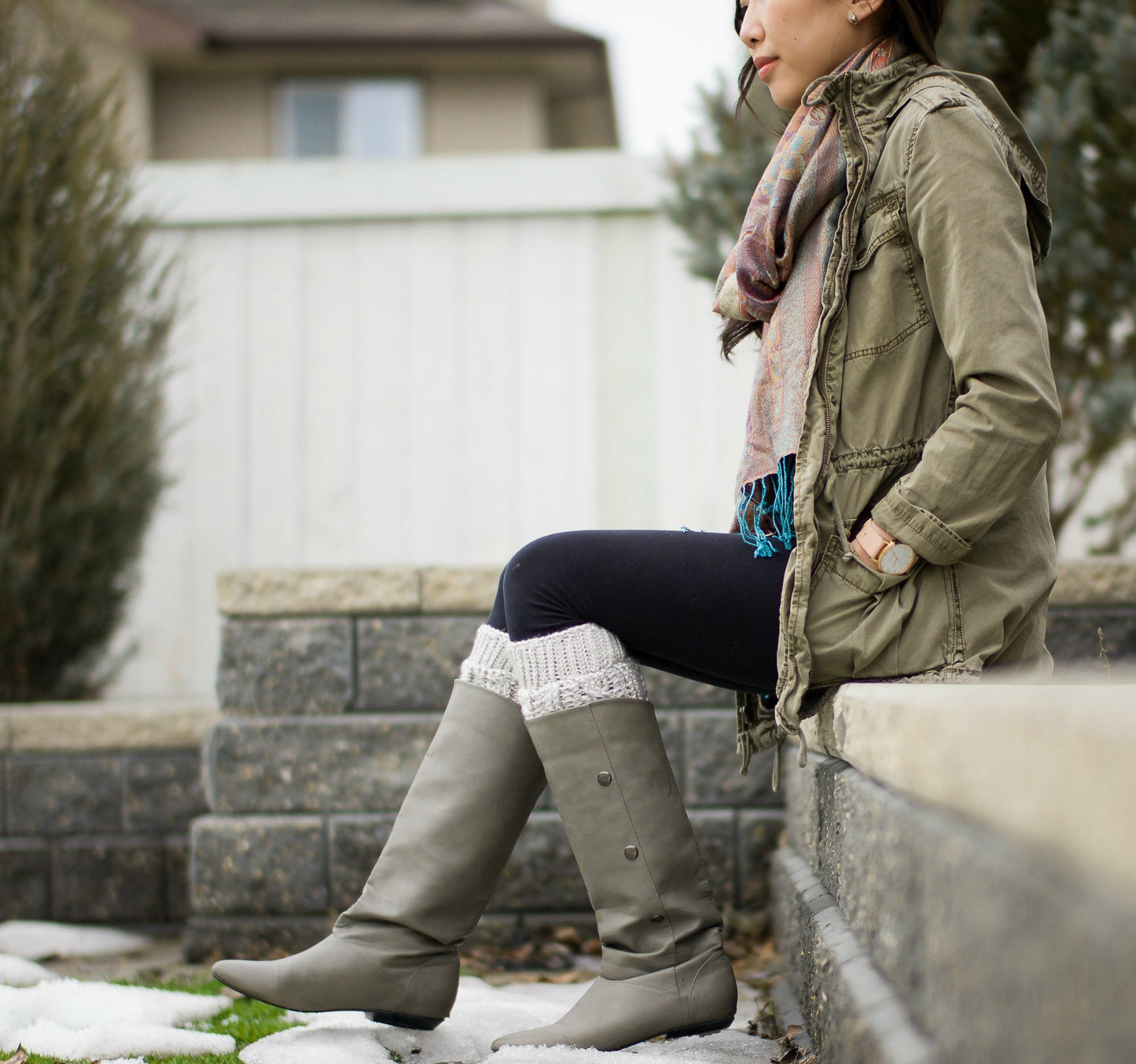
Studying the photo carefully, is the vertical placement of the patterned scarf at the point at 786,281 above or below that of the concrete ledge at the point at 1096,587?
above

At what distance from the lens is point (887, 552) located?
1.36 metres

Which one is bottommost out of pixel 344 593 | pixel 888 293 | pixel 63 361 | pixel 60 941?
pixel 60 941

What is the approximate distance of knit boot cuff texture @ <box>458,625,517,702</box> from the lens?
1.69 meters

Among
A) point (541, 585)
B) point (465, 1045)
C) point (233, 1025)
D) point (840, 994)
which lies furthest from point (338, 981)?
point (840, 994)

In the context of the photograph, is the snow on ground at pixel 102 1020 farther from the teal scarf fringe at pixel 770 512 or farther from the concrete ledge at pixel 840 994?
the teal scarf fringe at pixel 770 512

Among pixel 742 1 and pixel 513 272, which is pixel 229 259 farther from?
pixel 742 1

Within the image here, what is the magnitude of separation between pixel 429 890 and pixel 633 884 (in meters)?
0.29

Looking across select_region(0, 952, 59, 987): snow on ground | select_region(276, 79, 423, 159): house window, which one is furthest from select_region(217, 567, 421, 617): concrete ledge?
select_region(276, 79, 423, 159): house window

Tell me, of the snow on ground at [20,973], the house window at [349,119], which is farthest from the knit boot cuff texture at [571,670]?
the house window at [349,119]

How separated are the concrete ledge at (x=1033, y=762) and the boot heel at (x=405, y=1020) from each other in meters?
0.87

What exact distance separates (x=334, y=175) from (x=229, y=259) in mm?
481

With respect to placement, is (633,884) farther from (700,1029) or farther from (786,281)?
(786,281)

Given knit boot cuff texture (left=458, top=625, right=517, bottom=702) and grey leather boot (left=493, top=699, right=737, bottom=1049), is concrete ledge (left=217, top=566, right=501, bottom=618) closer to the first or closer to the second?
knit boot cuff texture (left=458, top=625, right=517, bottom=702)

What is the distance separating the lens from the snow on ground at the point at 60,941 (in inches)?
104
